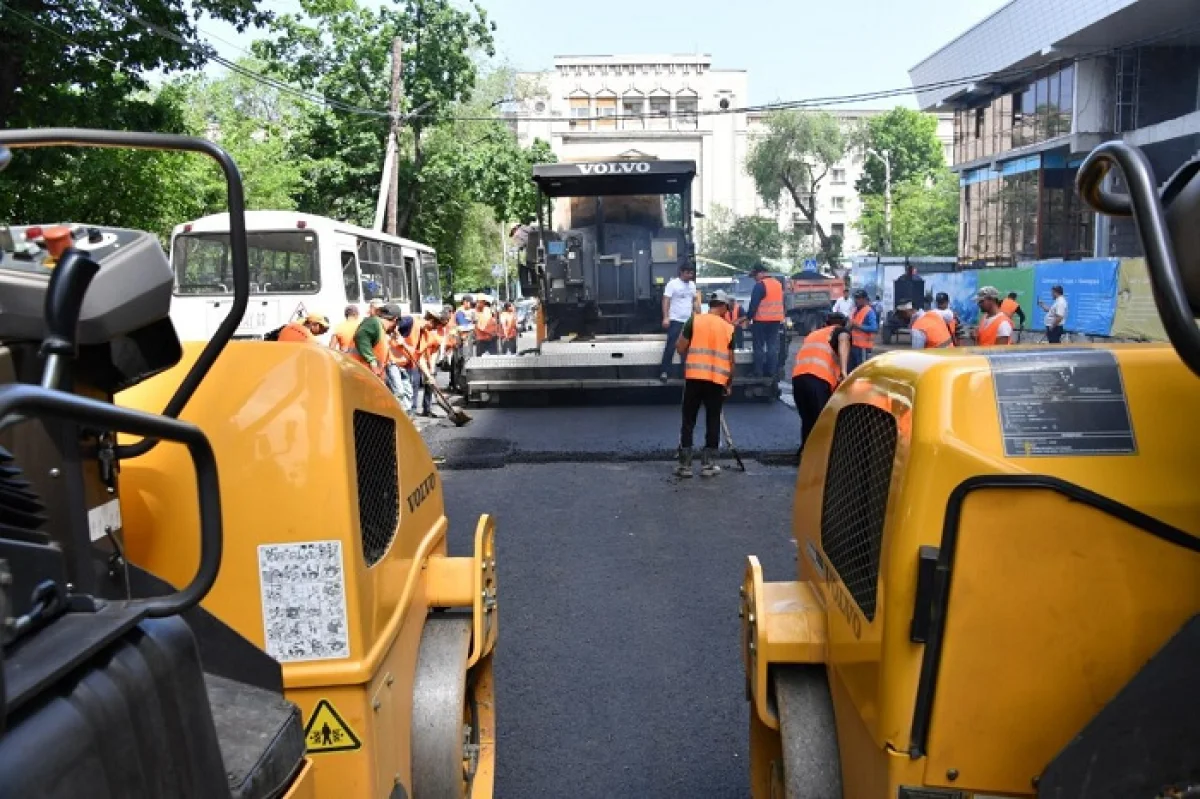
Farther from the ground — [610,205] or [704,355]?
[610,205]

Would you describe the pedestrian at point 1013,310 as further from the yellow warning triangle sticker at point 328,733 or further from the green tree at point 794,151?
the green tree at point 794,151

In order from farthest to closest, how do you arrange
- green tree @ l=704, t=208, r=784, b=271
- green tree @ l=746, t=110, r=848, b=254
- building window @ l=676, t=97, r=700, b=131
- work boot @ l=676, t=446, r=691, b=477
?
building window @ l=676, t=97, r=700, b=131 < green tree @ l=704, t=208, r=784, b=271 < green tree @ l=746, t=110, r=848, b=254 < work boot @ l=676, t=446, r=691, b=477

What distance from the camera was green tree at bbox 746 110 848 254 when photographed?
209 feet

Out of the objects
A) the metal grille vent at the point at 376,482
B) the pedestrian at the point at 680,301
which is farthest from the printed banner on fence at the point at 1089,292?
the metal grille vent at the point at 376,482

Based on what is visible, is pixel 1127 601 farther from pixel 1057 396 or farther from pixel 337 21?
pixel 337 21

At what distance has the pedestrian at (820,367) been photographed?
383 inches

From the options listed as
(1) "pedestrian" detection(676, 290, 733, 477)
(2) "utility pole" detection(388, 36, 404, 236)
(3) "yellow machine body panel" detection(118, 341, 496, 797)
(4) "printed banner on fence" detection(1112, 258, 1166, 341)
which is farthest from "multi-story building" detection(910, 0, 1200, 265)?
(3) "yellow machine body panel" detection(118, 341, 496, 797)

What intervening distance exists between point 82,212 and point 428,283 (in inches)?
360

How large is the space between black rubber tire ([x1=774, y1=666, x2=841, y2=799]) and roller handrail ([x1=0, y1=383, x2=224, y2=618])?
177cm

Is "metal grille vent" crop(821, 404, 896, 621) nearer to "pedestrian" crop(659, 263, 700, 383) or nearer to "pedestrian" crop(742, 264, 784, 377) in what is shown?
"pedestrian" crop(659, 263, 700, 383)

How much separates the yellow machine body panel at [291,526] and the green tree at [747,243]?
63892 millimetres

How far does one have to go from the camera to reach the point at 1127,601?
1.95 m

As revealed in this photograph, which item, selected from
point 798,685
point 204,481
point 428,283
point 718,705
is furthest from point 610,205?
point 204,481

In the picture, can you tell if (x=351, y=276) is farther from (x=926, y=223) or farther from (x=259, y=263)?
(x=926, y=223)
